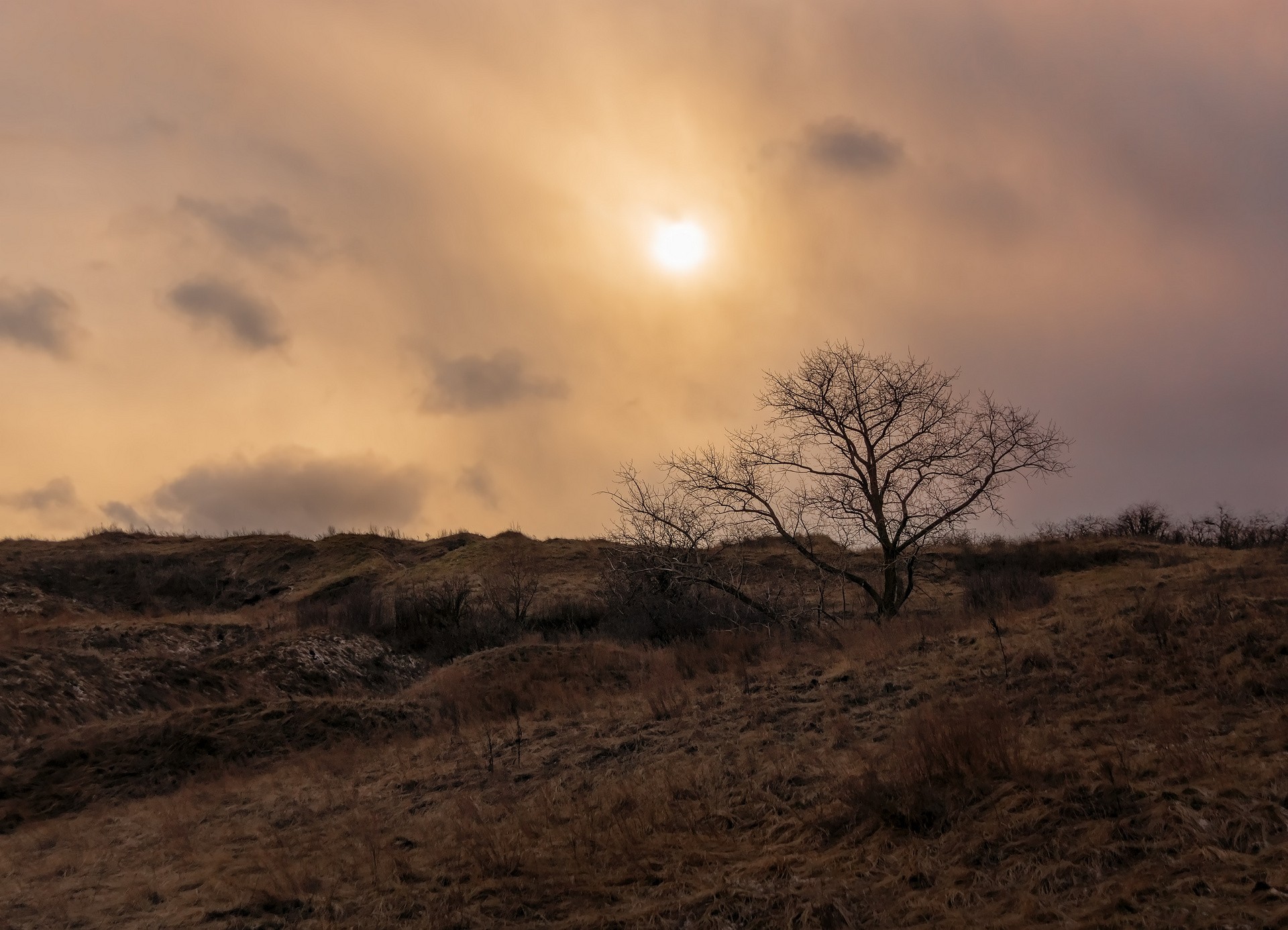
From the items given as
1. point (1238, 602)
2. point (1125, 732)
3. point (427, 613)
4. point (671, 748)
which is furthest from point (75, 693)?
point (1238, 602)

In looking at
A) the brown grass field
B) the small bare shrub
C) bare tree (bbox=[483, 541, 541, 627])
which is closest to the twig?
the brown grass field

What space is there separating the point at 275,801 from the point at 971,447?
16.4 metres

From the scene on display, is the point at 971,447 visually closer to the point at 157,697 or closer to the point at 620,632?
the point at 620,632

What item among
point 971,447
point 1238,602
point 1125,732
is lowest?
point 1125,732

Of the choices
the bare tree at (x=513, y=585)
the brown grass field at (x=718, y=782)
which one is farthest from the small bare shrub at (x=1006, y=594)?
the bare tree at (x=513, y=585)

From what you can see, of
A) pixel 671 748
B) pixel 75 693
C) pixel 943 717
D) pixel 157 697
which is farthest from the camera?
pixel 157 697

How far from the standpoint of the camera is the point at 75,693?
20.3 meters

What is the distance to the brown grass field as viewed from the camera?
6.61 meters

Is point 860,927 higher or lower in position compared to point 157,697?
lower

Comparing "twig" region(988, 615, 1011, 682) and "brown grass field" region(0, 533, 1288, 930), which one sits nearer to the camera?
"brown grass field" region(0, 533, 1288, 930)

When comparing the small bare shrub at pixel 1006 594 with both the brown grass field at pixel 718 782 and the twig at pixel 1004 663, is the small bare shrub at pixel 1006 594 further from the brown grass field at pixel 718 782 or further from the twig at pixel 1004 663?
the twig at pixel 1004 663

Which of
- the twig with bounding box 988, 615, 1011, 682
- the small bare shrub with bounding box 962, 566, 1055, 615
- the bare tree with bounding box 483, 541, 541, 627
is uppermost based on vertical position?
the bare tree with bounding box 483, 541, 541, 627

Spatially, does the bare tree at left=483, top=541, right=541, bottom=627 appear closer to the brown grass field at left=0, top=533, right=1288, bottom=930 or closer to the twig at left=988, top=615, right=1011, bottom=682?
the brown grass field at left=0, top=533, right=1288, bottom=930

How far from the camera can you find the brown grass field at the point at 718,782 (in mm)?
6605
